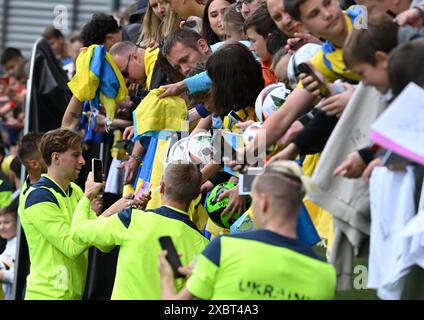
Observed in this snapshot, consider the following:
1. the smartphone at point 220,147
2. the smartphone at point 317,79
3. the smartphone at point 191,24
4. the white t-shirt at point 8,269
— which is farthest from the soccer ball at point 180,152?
the white t-shirt at point 8,269

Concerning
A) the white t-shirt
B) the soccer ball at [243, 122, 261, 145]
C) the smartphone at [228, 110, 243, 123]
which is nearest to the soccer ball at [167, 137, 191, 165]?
the smartphone at [228, 110, 243, 123]

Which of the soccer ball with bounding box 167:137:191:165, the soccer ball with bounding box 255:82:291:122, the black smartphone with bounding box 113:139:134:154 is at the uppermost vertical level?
the soccer ball with bounding box 255:82:291:122

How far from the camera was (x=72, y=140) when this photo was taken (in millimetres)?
8578

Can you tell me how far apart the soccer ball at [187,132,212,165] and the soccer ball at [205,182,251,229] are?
7.5 inches

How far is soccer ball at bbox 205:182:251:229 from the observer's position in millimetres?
7402

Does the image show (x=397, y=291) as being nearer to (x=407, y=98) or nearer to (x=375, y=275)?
(x=375, y=275)

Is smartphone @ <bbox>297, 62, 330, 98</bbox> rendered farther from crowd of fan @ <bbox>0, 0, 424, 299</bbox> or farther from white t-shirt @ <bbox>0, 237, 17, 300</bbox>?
white t-shirt @ <bbox>0, 237, 17, 300</bbox>

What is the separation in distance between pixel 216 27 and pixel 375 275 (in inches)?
139

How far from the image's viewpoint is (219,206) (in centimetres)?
744

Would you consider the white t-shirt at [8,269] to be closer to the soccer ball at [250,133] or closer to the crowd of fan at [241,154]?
the crowd of fan at [241,154]

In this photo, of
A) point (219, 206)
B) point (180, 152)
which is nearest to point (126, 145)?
point (180, 152)

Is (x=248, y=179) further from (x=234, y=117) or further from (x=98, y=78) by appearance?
(x=98, y=78)
